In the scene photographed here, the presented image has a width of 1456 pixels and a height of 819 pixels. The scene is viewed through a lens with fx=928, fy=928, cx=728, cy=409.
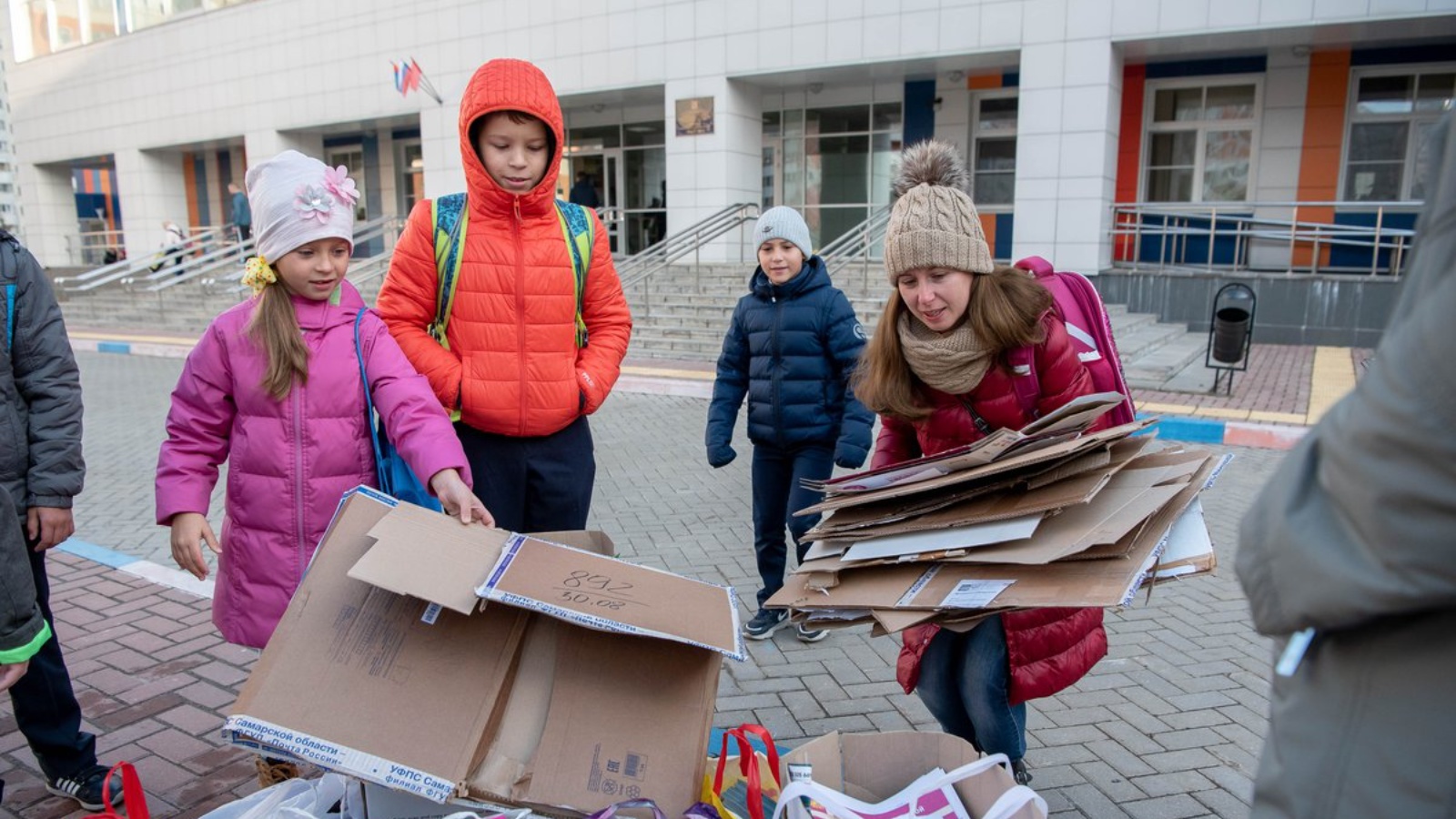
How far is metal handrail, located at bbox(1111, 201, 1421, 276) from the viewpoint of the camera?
13141 millimetres

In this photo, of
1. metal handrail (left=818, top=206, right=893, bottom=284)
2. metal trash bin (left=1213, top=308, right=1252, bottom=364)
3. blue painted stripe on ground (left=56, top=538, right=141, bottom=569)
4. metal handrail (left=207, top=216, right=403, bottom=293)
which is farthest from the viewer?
metal handrail (left=207, top=216, right=403, bottom=293)

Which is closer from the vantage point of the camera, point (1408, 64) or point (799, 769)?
point (799, 769)

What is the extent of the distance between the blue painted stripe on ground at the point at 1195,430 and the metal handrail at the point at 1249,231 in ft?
20.5

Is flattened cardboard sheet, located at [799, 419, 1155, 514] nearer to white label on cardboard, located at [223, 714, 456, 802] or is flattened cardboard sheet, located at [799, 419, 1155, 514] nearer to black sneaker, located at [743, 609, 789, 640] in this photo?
white label on cardboard, located at [223, 714, 456, 802]

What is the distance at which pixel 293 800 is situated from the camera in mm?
1893

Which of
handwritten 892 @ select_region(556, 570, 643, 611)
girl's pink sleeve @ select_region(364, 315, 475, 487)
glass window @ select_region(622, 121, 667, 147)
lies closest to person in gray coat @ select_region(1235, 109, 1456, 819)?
handwritten 892 @ select_region(556, 570, 643, 611)

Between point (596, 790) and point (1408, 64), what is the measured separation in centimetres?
1696

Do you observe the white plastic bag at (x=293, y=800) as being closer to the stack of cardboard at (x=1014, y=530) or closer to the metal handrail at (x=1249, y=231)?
the stack of cardboard at (x=1014, y=530)

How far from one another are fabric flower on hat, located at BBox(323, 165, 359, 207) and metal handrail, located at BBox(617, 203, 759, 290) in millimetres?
11574

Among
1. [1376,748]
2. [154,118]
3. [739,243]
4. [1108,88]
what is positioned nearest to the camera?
[1376,748]

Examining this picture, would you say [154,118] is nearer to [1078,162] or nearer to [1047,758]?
[1078,162]

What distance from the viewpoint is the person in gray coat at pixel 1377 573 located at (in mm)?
786

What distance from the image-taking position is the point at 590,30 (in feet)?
58.9

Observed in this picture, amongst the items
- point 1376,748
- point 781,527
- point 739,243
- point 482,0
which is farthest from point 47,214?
point 1376,748
